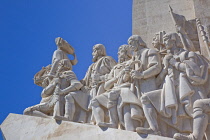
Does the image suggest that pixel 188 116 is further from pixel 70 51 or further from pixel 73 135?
pixel 70 51

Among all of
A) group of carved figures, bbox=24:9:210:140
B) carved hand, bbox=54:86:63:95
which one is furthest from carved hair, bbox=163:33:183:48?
carved hand, bbox=54:86:63:95

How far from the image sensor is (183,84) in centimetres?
729

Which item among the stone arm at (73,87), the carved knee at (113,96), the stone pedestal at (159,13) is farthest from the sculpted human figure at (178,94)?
the stone pedestal at (159,13)

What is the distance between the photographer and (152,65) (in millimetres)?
7934

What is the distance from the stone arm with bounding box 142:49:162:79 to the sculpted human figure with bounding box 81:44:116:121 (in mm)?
1350

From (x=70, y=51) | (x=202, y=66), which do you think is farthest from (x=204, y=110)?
(x=70, y=51)

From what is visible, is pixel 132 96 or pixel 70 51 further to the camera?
pixel 70 51

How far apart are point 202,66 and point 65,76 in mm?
3512

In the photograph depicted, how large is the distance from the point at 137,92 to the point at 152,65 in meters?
0.71

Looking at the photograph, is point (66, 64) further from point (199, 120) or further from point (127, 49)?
point (199, 120)

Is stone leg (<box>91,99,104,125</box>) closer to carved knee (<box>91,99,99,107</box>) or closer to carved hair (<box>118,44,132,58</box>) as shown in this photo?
carved knee (<box>91,99,99,107</box>)

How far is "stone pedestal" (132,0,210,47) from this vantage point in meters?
9.72

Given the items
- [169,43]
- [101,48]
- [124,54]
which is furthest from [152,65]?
[101,48]

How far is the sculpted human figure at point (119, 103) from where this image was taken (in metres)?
7.33
